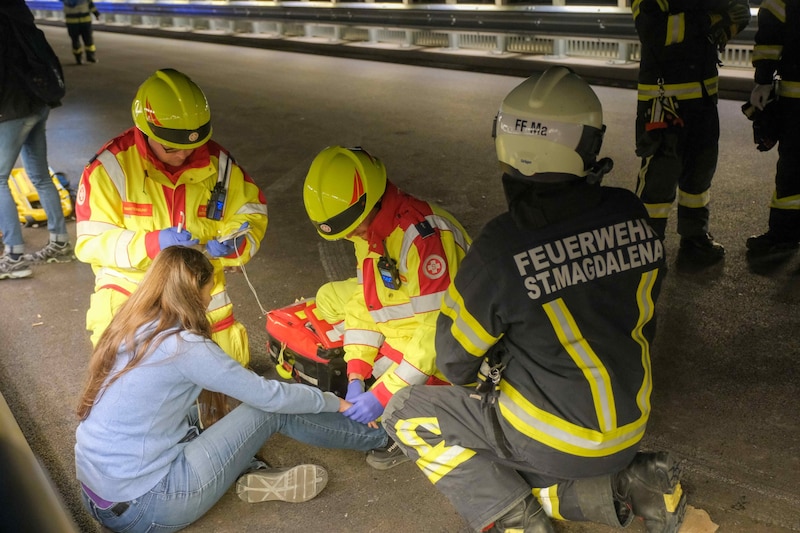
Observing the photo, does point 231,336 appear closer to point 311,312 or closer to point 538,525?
point 311,312

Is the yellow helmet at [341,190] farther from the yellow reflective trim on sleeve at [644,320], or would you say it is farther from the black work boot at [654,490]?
the black work boot at [654,490]

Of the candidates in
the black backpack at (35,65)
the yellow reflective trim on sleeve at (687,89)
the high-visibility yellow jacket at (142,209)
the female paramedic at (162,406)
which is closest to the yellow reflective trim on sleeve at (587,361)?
the female paramedic at (162,406)

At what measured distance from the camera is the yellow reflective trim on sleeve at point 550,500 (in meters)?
2.80

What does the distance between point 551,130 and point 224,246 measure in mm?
1928

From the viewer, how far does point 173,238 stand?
352 centimetres

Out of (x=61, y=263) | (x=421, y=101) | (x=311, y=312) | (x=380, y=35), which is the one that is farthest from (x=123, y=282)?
(x=380, y=35)

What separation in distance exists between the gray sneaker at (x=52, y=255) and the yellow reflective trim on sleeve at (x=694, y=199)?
4.66 metres

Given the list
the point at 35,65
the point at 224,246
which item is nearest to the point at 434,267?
the point at 224,246

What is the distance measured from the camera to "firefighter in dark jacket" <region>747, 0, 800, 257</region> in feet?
16.4

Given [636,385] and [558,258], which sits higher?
[558,258]

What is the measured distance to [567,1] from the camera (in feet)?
42.0

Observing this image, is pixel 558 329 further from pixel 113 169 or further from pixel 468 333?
pixel 113 169

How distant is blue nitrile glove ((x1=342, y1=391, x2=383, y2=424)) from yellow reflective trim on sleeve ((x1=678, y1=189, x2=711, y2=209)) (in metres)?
2.98

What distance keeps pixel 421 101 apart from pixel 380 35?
6062 millimetres
